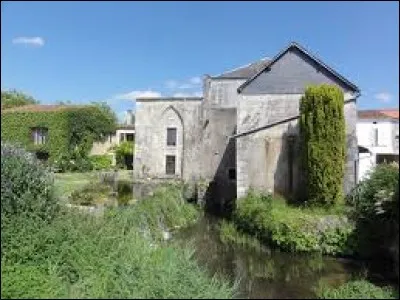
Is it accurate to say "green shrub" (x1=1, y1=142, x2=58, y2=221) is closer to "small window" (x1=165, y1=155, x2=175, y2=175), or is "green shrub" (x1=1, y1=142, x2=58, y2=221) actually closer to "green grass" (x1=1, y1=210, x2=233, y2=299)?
"green grass" (x1=1, y1=210, x2=233, y2=299)

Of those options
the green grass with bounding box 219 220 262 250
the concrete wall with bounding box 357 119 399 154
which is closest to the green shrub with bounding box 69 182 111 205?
the green grass with bounding box 219 220 262 250

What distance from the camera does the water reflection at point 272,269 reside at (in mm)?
11719

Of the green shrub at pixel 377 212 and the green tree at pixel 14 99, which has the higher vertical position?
the green tree at pixel 14 99

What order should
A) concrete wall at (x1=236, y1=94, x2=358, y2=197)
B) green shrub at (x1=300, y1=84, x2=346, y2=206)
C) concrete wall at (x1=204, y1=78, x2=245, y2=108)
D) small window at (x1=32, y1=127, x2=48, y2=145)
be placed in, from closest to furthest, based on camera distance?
green shrub at (x1=300, y1=84, x2=346, y2=206) < concrete wall at (x1=236, y1=94, x2=358, y2=197) < concrete wall at (x1=204, y1=78, x2=245, y2=108) < small window at (x1=32, y1=127, x2=48, y2=145)

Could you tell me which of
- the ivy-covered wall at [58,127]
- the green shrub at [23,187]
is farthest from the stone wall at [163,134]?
the green shrub at [23,187]

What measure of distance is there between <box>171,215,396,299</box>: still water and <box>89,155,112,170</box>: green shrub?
20493 millimetres

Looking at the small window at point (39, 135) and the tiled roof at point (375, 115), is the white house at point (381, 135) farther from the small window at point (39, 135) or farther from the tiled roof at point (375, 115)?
the small window at point (39, 135)

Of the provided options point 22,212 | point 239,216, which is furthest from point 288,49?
point 22,212

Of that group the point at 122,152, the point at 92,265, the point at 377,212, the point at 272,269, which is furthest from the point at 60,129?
Answer: the point at 377,212

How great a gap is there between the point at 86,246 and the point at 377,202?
301 inches

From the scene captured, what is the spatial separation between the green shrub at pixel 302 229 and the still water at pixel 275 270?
486mm

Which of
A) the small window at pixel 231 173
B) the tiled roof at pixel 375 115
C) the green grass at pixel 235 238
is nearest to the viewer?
the green grass at pixel 235 238

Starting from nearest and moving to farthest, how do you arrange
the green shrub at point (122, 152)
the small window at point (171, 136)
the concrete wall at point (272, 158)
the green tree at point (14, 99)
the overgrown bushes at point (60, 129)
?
the concrete wall at point (272, 158)
the small window at point (171, 136)
the overgrown bushes at point (60, 129)
the green shrub at point (122, 152)
the green tree at point (14, 99)

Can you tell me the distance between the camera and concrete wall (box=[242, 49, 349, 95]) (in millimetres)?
22516
